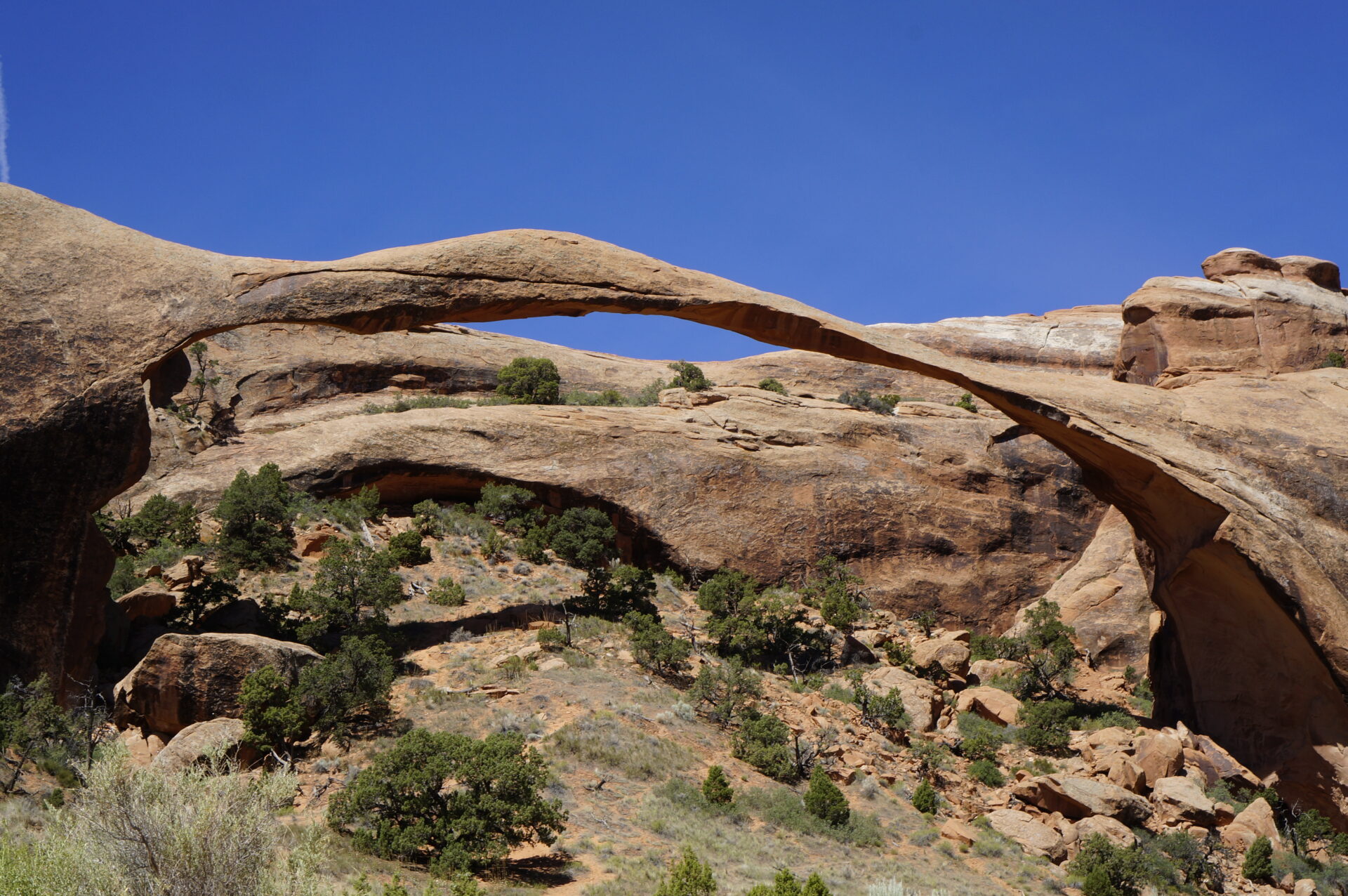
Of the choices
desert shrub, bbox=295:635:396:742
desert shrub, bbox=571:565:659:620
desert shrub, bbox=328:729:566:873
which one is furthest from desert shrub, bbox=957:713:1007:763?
desert shrub, bbox=295:635:396:742

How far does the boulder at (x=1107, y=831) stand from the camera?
15328 millimetres

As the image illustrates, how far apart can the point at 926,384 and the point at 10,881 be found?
41138 mm

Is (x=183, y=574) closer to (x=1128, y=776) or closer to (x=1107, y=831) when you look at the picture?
(x=1107, y=831)

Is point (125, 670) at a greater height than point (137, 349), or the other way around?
point (137, 349)

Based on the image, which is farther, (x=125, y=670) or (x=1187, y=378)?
(x=1187, y=378)

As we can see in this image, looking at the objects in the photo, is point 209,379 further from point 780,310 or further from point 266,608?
point 780,310

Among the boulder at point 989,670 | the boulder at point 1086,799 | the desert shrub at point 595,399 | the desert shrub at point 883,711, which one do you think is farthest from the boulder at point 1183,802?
the desert shrub at point 595,399

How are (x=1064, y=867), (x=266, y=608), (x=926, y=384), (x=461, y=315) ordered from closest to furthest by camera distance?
(x=1064, y=867)
(x=461, y=315)
(x=266, y=608)
(x=926, y=384)

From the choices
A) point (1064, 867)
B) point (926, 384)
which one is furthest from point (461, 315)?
point (926, 384)

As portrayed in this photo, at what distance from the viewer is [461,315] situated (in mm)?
16172

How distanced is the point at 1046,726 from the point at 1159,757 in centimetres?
263

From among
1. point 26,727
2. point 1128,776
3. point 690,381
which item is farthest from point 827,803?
point 690,381

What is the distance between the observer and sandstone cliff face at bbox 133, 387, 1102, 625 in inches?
1045

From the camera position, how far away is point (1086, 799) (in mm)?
16375
